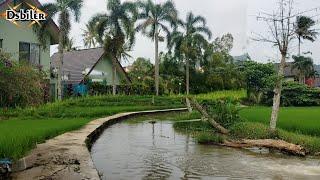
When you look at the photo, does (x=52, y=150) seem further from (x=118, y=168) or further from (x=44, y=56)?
(x=44, y=56)

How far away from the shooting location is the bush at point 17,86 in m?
15.4

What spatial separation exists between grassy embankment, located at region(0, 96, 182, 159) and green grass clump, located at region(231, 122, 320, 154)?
627 centimetres

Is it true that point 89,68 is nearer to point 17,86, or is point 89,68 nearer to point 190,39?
point 190,39

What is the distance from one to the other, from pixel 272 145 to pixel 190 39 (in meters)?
38.1

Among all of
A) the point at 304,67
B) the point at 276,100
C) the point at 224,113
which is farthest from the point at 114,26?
the point at 304,67

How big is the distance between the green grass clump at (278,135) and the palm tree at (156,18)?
2899 cm

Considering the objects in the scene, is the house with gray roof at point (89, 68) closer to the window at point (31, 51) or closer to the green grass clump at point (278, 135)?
the window at point (31, 51)

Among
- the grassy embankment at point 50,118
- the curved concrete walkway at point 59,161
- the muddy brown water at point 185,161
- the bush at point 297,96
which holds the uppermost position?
the bush at point 297,96

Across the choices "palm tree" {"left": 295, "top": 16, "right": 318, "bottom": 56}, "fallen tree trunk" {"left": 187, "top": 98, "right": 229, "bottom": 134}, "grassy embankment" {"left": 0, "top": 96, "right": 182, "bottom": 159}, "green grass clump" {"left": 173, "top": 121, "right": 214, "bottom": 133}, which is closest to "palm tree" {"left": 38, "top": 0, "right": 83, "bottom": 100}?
"grassy embankment" {"left": 0, "top": 96, "right": 182, "bottom": 159}

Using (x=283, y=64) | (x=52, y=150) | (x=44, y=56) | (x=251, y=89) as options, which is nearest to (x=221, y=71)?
(x=251, y=89)

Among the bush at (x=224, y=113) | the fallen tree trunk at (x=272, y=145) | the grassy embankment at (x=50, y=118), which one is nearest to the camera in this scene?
the grassy embankment at (x=50, y=118)

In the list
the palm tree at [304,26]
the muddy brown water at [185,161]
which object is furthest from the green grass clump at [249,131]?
the palm tree at [304,26]

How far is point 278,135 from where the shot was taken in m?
15.1

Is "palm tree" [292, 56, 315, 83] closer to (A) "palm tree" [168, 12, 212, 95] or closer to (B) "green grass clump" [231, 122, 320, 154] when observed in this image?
(A) "palm tree" [168, 12, 212, 95]
